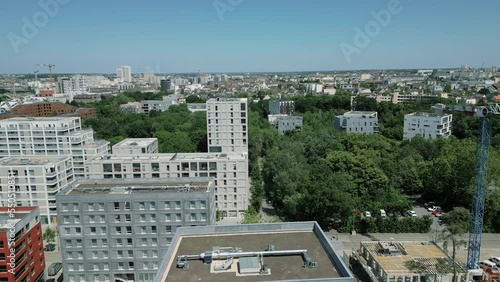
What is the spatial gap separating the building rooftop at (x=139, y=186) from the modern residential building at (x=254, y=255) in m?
6.58

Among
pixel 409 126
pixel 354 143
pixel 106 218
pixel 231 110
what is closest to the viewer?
pixel 106 218

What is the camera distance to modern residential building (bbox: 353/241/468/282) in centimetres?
1764

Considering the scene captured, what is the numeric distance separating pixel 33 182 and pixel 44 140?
8486 mm

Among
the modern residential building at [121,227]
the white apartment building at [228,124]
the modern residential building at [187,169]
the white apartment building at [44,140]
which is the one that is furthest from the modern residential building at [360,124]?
the modern residential building at [121,227]

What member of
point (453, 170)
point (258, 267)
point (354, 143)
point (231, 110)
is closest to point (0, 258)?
point (258, 267)

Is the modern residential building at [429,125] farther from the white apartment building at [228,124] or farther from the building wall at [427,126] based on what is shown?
the white apartment building at [228,124]

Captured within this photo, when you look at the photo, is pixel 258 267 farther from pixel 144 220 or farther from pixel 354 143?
pixel 354 143

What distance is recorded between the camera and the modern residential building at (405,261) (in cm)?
1764

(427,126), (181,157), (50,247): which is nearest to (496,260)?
(181,157)

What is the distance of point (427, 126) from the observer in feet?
157

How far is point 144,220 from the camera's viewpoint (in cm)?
1889

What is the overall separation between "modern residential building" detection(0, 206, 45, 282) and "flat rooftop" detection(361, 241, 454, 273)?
17.6 m

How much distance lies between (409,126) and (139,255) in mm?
42029

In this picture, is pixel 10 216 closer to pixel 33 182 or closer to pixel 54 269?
pixel 54 269
